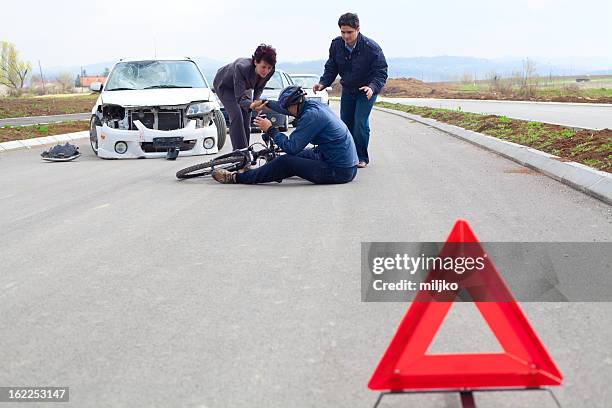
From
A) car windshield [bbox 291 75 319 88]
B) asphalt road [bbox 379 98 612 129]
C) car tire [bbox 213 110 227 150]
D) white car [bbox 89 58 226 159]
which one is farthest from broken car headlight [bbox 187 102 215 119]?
car windshield [bbox 291 75 319 88]

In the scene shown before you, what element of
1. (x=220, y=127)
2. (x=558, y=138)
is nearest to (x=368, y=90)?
(x=558, y=138)

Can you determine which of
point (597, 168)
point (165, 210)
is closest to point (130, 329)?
point (165, 210)

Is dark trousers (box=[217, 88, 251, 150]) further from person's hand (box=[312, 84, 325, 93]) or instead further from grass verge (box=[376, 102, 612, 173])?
grass verge (box=[376, 102, 612, 173])

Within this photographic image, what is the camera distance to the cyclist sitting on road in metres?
9.23

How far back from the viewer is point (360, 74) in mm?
11906

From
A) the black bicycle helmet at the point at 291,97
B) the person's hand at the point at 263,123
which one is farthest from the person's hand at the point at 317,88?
the black bicycle helmet at the point at 291,97

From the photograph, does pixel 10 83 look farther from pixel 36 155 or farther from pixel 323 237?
pixel 323 237

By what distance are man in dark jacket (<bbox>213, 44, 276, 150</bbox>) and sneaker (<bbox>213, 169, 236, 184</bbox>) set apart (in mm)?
1451

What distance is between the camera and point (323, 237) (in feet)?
20.9

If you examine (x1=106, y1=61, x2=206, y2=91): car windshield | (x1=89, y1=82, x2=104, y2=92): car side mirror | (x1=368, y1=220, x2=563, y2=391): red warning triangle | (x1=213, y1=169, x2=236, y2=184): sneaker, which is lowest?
(x1=213, y1=169, x2=236, y2=184): sneaker

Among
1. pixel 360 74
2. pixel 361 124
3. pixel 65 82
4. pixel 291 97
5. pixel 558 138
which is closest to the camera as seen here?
pixel 291 97

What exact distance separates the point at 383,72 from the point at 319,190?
3.33m

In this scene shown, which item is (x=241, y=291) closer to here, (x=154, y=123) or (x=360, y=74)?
(x=360, y=74)

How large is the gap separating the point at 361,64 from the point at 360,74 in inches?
5.8
